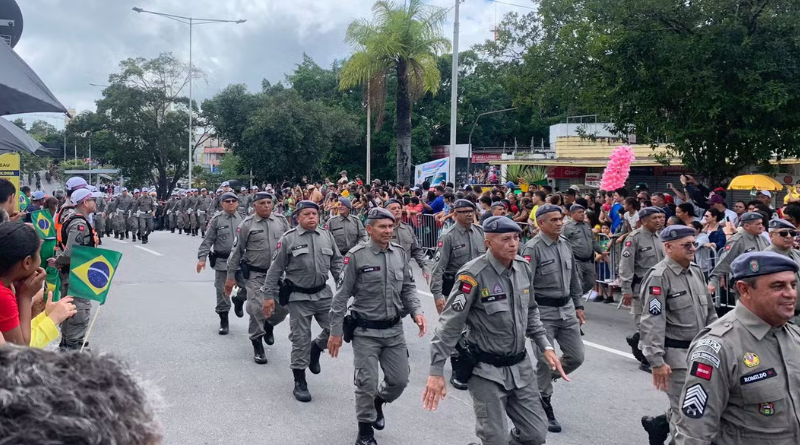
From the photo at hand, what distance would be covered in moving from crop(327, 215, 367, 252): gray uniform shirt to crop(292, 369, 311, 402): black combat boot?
13.4 feet

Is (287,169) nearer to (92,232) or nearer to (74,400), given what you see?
(92,232)

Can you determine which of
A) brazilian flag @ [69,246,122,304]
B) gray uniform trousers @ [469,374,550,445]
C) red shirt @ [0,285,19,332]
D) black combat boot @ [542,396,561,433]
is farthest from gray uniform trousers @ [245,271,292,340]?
red shirt @ [0,285,19,332]

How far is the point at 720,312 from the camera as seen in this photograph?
10250mm

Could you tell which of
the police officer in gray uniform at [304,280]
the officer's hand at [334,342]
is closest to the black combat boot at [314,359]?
the police officer in gray uniform at [304,280]

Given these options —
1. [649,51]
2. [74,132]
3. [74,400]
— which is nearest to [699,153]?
[649,51]

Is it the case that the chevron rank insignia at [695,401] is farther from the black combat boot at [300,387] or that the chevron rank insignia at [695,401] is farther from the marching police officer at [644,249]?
the marching police officer at [644,249]

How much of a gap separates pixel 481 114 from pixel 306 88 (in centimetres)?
1186

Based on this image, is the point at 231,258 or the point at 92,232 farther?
the point at 231,258

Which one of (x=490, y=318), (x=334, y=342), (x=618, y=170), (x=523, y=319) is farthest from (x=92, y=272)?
(x=618, y=170)

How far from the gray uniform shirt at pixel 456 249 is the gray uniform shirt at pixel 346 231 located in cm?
269

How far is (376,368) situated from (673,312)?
2.36 metres

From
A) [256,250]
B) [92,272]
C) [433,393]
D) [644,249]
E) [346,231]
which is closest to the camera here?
[433,393]

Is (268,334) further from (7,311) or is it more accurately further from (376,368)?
(7,311)

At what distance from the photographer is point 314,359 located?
7.56 metres
